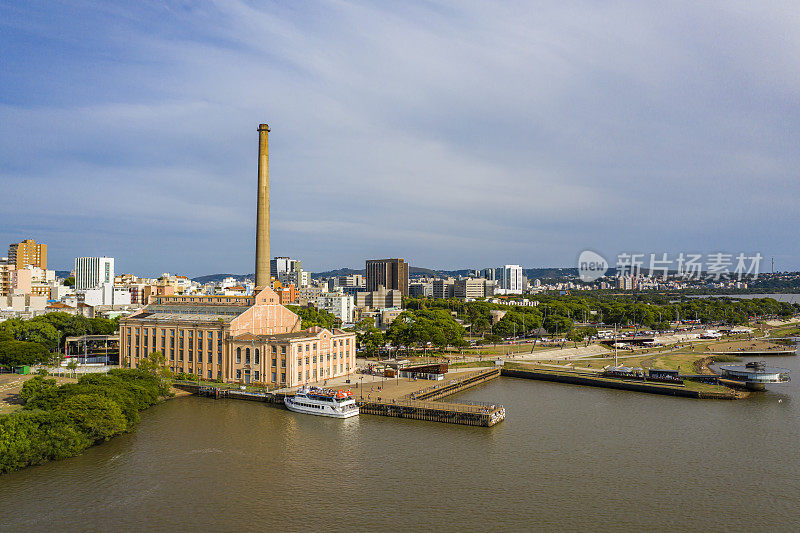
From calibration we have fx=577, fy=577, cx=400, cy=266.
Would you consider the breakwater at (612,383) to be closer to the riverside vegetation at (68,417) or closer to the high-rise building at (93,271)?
the riverside vegetation at (68,417)

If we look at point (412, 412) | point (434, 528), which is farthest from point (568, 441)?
point (434, 528)

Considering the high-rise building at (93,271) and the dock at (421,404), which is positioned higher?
the high-rise building at (93,271)

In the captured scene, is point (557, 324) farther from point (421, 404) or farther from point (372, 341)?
point (421, 404)

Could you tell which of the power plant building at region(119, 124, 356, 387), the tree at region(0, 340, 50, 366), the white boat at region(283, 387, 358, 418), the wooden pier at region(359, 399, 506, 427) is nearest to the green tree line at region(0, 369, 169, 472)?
the power plant building at region(119, 124, 356, 387)

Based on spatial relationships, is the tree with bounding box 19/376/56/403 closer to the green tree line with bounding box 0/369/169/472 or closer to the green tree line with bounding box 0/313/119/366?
the green tree line with bounding box 0/369/169/472

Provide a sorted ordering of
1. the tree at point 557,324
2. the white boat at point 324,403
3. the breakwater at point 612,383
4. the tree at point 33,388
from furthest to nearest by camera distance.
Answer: the tree at point 557,324 < the breakwater at point 612,383 < the white boat at point 324,403 < the tree at point 33,388

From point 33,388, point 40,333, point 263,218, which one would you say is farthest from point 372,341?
point 40,333

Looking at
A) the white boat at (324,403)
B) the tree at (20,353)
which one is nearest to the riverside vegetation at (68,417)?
the white boat at (324,403)
